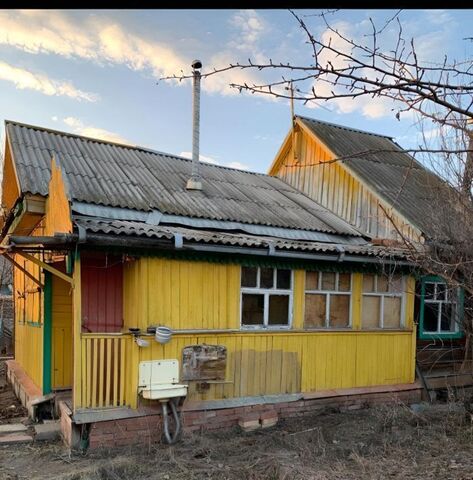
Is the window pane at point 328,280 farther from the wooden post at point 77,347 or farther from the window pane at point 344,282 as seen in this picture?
the wooden post at point 77,347

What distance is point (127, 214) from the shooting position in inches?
286

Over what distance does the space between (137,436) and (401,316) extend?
530cm

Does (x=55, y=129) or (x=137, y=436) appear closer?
(x=137, y=436)

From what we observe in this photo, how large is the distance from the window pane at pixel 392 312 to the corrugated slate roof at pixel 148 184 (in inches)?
64.0

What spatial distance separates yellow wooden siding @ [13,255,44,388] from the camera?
8258 mm

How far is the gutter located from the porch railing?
131cm

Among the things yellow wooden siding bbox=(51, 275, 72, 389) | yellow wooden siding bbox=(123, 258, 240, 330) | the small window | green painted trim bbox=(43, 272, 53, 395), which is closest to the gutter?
yellow wooden siding bbox=(123, 258, 240, 330)

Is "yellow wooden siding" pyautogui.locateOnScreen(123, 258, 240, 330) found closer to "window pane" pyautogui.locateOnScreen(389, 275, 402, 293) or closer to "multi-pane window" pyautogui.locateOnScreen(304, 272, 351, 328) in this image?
"multi-pane window" pyautogui.locateOnScreen(304, 272, 351, 328)

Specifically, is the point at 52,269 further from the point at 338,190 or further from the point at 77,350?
the point at 338,190

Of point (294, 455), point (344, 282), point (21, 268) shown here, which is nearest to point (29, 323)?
point (21, 268)

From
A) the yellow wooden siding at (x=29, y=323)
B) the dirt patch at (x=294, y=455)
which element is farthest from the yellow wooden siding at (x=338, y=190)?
the yellow wooden siding at (x=29, y=323)

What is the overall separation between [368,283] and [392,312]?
80 centimetres
